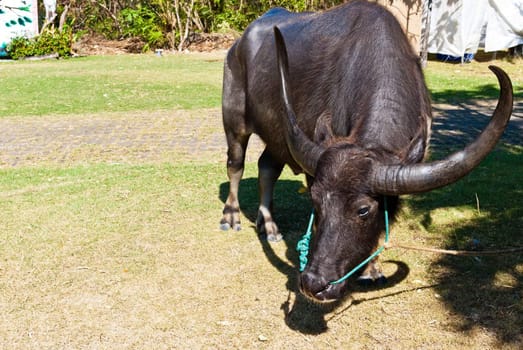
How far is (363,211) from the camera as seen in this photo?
361cm

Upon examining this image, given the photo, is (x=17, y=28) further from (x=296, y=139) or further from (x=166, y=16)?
(x=296, y=139)

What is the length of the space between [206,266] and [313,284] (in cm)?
190

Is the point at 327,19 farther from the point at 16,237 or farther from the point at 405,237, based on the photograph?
the point at 16,237

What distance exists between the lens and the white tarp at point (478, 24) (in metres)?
18.0

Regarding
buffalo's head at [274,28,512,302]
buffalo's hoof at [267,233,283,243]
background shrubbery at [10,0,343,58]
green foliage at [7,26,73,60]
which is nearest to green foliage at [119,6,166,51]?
background shrubbery at [10,0,343,58]

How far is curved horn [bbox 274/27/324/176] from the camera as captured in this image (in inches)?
147

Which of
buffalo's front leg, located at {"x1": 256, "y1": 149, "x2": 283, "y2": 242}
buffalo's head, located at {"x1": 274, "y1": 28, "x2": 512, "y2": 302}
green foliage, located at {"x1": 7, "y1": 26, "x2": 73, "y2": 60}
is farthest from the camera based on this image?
green foliage, located at {"x1": 7, "y1": 26, "x2": 73, "y2": 60}

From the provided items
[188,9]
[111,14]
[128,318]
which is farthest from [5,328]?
[111,14]

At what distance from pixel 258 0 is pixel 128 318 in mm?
22975

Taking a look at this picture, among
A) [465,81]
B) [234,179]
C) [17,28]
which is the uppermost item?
[17,28]

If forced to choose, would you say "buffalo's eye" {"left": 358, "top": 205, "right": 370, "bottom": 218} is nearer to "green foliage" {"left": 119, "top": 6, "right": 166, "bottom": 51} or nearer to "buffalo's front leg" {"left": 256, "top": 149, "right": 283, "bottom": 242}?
"buffalo's front leg" {"left": 256, "top": 149, "right": 283, "bottom": 242}

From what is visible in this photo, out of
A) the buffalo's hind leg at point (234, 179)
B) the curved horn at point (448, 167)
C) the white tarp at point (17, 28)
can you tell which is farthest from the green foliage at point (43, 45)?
the curved horn at point (448, 167)

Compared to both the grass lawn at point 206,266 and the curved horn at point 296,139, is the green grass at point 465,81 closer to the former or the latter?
the grass lawn at point 206,266

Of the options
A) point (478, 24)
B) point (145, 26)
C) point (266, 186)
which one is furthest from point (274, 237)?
point (145, 26)
